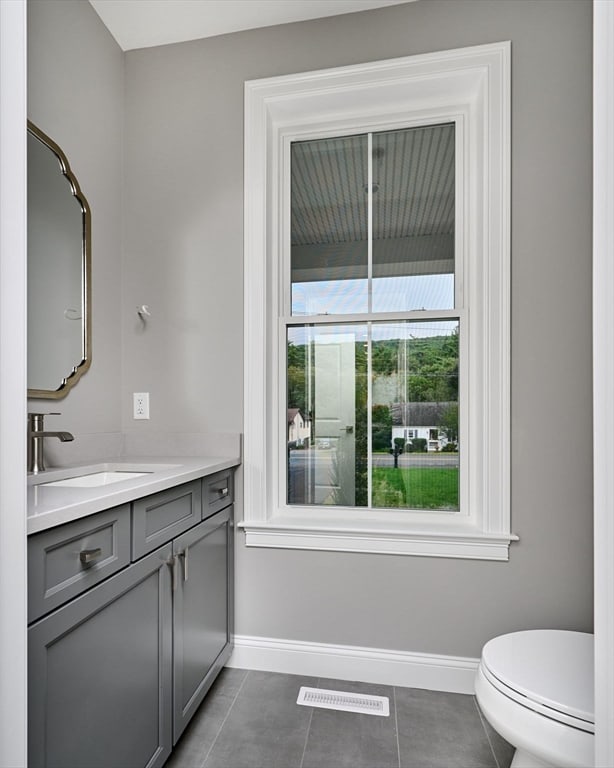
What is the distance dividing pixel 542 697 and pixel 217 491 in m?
1.19

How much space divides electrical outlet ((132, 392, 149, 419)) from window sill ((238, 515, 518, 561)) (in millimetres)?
666

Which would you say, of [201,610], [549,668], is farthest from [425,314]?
[201,610]

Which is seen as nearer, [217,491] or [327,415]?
[217,491]

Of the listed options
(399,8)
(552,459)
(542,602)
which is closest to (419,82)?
(399,8)

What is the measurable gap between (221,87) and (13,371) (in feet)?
6.13

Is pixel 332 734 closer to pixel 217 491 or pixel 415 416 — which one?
pixel 217 491

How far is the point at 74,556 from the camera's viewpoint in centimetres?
101

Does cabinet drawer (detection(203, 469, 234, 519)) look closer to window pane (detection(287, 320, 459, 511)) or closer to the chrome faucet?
window pane (detection(287, 320, 459, 511))

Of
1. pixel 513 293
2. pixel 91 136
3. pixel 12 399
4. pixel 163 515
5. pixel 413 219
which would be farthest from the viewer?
pixel 413 219

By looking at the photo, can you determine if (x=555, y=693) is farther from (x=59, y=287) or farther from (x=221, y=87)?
(x=221, y=87)

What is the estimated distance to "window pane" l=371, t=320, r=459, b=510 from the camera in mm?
2047

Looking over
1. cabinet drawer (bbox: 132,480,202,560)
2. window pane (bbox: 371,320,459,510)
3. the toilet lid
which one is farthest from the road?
the toilet lid

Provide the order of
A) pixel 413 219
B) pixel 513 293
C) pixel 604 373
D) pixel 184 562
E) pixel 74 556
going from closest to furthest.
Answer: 1. pixel 604 373
2. pixel 74 556
3. pixel 184 562
4. pixel 513 293
5. pixel 413 219

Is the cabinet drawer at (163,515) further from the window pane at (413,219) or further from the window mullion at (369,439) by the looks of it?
the window pane at (413,219)
